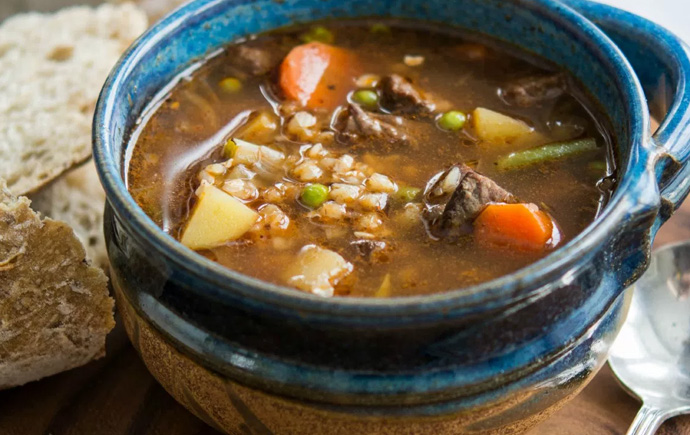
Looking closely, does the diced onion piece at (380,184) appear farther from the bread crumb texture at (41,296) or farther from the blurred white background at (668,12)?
the blurred white background at (668,12)

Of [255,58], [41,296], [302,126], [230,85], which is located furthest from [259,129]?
[41,296]

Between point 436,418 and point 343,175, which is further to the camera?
point 343,175

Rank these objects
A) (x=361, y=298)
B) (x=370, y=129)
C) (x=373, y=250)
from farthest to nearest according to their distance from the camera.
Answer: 1. (x=370, y=129)
2. (x=373, y=250)
3. (x=361, y=298)

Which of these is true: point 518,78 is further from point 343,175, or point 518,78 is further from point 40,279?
point 40,279

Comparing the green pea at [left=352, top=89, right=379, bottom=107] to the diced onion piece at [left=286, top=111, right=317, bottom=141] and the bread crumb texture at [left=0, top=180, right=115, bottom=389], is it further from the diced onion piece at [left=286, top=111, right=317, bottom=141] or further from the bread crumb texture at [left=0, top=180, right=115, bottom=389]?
the bread crumb texture at [left=0, top=180, right=115, bottom=389]

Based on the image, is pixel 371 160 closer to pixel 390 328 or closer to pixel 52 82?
pixel 390 328

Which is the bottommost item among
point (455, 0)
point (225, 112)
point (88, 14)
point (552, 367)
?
point (88, 14)

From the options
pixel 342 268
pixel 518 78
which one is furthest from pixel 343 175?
pixel 518 78
